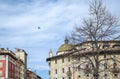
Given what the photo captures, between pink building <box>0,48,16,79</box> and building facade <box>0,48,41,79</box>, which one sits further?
building facade <box>0,48,41,79</box>

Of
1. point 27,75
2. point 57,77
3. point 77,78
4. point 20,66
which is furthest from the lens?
point 27,75

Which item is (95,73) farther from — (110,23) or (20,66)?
(20,66)

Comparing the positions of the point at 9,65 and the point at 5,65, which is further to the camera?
the point at 9,65

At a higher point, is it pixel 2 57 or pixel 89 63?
pixel 2 57

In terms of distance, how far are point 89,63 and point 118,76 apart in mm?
52110

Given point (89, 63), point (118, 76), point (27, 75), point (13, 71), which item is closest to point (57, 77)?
point (13, 71)

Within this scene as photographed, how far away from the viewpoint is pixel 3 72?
106 m

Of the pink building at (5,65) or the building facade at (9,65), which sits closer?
the pink building at (5,65)

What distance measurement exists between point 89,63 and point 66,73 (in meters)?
61.9

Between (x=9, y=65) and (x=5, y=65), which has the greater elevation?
(x=9, y=65)

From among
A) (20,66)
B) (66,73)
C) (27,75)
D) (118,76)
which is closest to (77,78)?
(66,73)

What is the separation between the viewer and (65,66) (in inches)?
4291

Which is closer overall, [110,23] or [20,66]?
[110,23]

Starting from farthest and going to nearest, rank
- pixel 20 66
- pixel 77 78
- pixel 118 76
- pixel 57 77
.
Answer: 1. pixel 20 66
2. pixel 57 77
3. pixel 77 78
4. pixel 118 76
